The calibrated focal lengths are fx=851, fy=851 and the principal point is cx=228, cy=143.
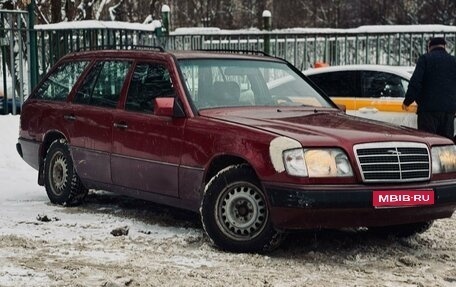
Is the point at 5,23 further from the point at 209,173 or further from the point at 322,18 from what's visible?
the point at 322,18

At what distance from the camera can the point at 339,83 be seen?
1180 centimetres

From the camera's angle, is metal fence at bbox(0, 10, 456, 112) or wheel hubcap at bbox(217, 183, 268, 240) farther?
metal fence at bbox(0, 10, 456, 112)

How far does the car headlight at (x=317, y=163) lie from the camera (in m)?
5.73

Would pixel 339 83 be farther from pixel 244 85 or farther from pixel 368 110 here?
pixel 244 85

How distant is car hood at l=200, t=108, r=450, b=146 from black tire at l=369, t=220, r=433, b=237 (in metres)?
0.75

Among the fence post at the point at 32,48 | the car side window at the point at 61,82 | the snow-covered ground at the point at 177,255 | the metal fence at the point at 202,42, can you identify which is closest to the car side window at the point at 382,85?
the metal fence at the point at 202,42

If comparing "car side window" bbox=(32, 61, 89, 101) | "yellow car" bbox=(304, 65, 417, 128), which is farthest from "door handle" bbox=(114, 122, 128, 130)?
"yellow car" bbox=(304, 65, 417, 128)

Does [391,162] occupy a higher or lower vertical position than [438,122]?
higher

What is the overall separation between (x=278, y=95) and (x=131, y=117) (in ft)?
4.17

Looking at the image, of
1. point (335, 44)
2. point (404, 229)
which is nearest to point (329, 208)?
point (404, 229)

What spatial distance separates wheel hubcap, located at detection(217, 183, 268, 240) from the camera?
19.8 feet

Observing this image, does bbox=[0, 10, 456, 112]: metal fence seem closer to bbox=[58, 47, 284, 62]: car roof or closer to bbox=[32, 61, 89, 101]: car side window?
bbox=[32, 61, 89, 101]: car side window

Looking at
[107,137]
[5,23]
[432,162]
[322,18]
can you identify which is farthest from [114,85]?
[322,18]

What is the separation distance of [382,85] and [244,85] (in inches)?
178
